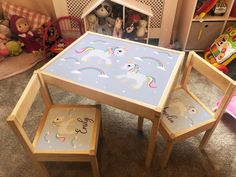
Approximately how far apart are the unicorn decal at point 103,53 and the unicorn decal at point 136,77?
0.40 ft

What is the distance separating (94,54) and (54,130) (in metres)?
0.49

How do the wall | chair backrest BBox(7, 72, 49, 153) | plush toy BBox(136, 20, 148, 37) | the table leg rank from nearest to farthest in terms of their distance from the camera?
chair backrest BBox(7, 72, 49, 153), the table leg, plush toy BBox(136, 20, 148, 37), the wall

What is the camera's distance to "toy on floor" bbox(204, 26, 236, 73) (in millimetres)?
1967

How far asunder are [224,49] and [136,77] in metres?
1.33

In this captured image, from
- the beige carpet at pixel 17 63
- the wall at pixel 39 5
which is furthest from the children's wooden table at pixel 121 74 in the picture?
the wall at pixel 39 5

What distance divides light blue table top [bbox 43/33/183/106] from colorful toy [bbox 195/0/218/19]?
1002 millimetres

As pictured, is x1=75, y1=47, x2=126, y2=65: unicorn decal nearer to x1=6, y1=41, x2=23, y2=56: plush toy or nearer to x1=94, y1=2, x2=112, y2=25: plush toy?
x1=94, y1=2, x2=112, y2=25: plush toy

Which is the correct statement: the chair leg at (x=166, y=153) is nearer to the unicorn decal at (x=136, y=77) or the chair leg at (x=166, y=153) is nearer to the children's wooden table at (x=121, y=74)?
the children's wooden table at (x=121, y=74)

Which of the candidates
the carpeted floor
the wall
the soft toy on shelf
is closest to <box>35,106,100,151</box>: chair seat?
the carpeted floor

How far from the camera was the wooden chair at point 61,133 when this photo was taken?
1.00m

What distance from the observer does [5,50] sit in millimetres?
2162

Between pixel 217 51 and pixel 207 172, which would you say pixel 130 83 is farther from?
pixel 217 51

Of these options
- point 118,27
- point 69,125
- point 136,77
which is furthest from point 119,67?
point 118,27

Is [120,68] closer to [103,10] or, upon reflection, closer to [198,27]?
[103,10]
